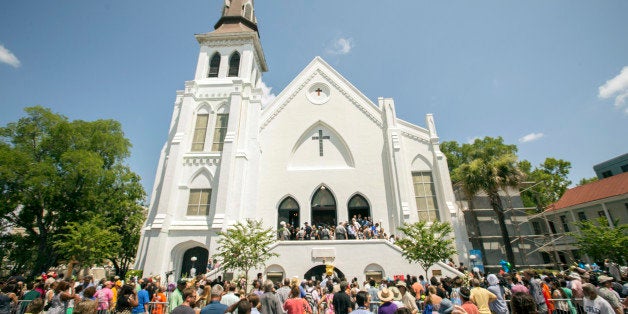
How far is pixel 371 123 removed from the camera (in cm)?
2147

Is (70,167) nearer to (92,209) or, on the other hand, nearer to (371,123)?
(92,209)

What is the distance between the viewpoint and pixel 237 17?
26250 millimetres

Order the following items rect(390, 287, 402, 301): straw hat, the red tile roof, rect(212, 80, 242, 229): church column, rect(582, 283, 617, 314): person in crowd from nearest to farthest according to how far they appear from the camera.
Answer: rect(582, 283, 617, 314): person in crowd < rect(390, 287, 402, 301): straw hat < rect(212, 80, 242, 229): church column < the red tile roof

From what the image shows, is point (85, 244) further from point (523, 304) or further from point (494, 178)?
point (494, 178)

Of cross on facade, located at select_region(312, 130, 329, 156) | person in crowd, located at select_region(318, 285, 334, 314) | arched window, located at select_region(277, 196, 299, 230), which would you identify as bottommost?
person in crowd, located at select_region(318, 285, 334, 314)

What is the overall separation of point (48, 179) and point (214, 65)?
47.7ft

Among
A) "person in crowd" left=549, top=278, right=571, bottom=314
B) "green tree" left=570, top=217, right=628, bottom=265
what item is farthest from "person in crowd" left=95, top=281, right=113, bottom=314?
"green tree" left=570, top=217, right=628, bottom=265

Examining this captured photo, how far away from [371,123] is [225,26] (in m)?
16.3

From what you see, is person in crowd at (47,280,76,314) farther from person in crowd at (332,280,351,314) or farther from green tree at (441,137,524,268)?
green tree at (441,137,524,268)

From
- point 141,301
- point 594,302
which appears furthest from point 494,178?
point 141,301

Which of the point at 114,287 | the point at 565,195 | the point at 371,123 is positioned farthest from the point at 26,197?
the point at 565,195

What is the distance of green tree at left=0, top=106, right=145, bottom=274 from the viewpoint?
Result: 19078 millimetres

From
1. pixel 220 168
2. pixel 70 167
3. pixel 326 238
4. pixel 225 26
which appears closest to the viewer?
pixel 326 238

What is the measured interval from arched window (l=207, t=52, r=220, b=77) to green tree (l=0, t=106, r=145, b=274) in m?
10.7
